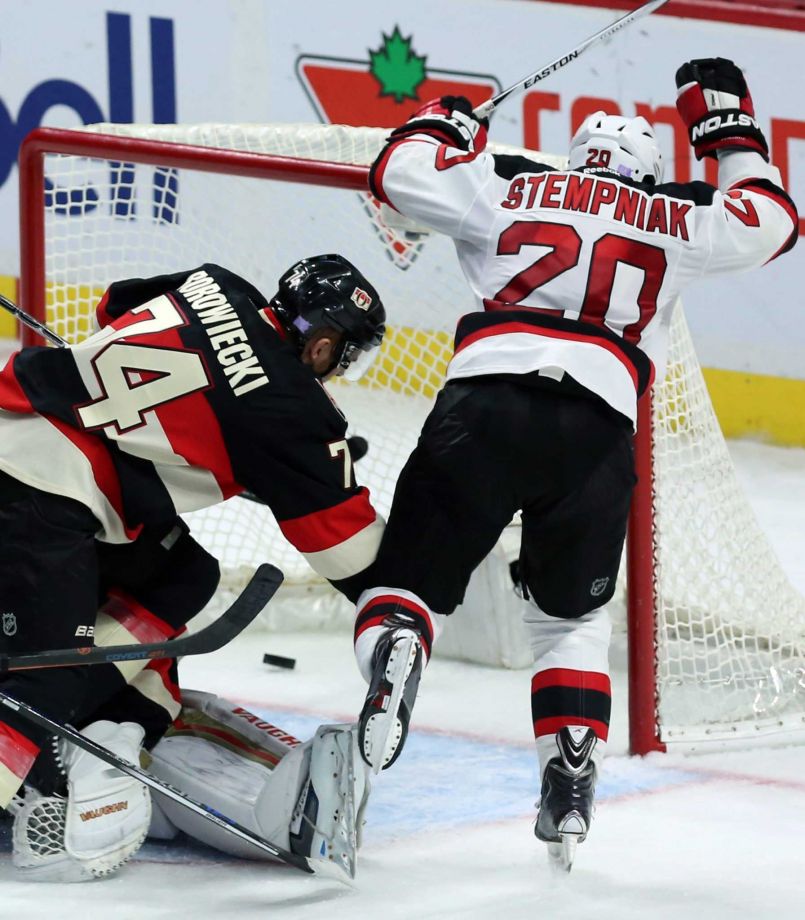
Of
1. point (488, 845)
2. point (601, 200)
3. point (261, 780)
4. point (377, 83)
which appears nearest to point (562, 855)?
point (488, 845)

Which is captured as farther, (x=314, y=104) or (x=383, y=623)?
(x=314, y=104)

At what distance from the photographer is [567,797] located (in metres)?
2.35

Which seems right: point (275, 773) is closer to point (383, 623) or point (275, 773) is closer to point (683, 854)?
point (383, 623)

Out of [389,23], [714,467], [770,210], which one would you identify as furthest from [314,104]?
[770,210]

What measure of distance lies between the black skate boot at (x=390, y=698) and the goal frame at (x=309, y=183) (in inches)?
30.9

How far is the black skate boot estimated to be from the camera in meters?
2.23

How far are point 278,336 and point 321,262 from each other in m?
0.14

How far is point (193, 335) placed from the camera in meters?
2.37

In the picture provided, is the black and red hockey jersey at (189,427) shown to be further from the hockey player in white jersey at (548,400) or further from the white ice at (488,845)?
Result: the white ice at (488,845)

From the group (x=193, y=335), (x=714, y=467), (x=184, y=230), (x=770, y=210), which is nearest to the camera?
(x=193, y=335)

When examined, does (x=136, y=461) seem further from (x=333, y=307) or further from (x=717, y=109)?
(x=717, y=109)

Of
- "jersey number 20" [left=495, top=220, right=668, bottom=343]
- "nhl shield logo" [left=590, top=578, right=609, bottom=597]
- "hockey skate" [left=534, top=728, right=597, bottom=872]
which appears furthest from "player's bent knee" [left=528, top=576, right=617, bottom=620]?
"jersey number 20" [left=495, top=220, right=668, bottom=343]

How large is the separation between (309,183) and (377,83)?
2111 millimetres

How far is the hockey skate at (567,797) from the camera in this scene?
232 centimetres
